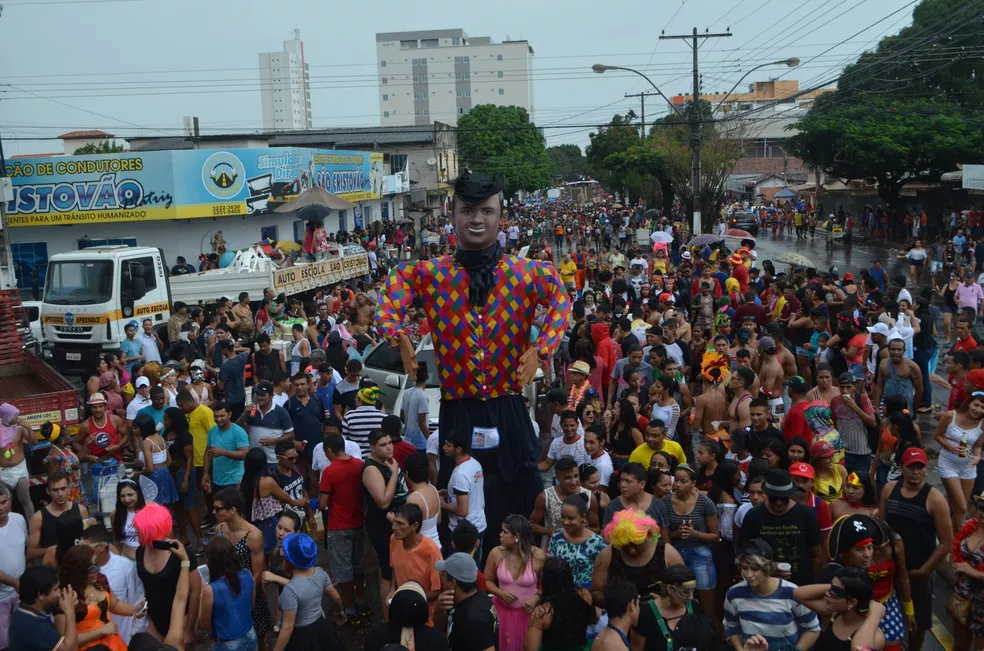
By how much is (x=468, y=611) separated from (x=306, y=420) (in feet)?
15.9

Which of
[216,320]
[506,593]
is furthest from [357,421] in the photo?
[216,320]

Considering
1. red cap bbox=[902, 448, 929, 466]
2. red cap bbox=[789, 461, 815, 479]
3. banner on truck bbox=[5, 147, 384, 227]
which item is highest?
banner on truck bbox=[5, 147, 384, 227]

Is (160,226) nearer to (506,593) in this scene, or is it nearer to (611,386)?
(611,386)

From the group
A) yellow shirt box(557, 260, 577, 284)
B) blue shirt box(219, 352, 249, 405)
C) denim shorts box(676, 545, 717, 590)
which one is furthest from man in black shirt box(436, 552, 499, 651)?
yellow shirt box(557, 260, 577, 284)

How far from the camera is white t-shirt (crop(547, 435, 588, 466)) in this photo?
7637 millimetres

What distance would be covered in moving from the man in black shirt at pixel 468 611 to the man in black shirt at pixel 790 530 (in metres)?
1.93

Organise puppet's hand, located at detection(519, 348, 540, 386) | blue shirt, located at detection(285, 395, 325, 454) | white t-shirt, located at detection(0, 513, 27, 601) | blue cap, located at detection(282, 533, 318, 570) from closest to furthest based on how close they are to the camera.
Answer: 1. blue cap, located at detection(282, 533, 318, 570)
2. puppet's hand, located at detection(519, 348, 540, 386)
3. white t-shirt, located at detection(0, 513, 27, 601)
4. blue shirt, located at detection(285, 395, 325, 454)

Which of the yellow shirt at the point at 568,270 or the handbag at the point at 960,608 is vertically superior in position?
the yellow shirt at the point at 568,270

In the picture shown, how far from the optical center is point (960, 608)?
6.06 meters

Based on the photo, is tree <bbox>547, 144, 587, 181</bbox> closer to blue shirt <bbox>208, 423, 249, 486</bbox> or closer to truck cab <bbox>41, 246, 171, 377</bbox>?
truck cab <bbox>41, 246, 171, 377</bbox>

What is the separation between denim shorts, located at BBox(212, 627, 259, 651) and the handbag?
4.37 m

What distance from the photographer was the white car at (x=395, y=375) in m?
11.5

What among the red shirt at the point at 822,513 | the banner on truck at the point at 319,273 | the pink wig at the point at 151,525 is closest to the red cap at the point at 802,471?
the red shirt at the point at 822,513

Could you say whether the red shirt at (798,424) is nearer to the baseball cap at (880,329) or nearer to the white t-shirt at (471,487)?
the baseball cap at (880,329)
